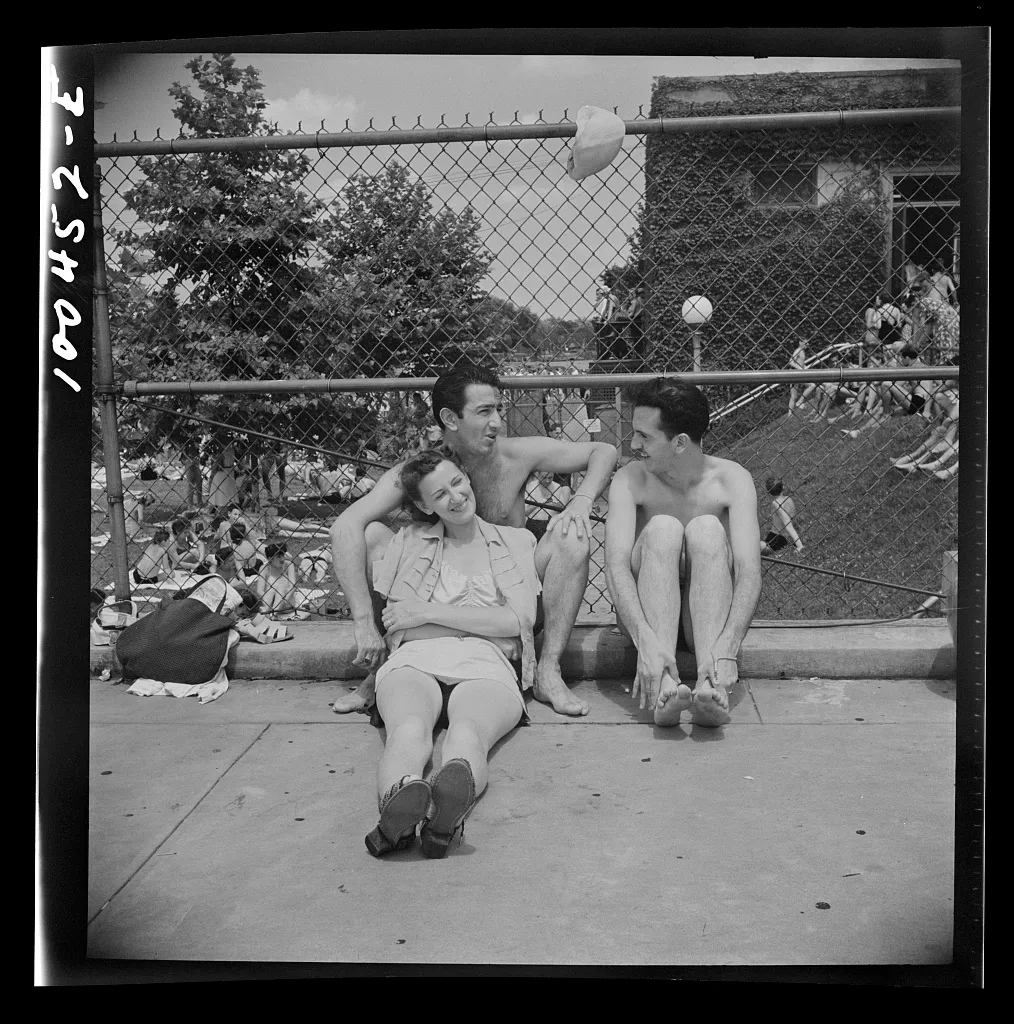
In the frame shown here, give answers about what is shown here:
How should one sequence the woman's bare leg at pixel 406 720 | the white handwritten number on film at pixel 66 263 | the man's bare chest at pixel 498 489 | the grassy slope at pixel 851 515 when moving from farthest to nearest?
the grassy slope at pixel 851 515, the man's bare chest at pixel 498 489, the woman's bare leg at pixel 406 720, the white handwritten number on film at pixel 66 263

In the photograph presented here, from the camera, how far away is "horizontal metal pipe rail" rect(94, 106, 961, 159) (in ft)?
12.7

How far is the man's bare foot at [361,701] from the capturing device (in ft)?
12.3

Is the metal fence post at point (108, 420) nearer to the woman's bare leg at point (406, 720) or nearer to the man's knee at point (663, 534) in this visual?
the woman's bare leg at point (406, 720)

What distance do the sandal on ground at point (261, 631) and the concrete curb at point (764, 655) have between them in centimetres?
4

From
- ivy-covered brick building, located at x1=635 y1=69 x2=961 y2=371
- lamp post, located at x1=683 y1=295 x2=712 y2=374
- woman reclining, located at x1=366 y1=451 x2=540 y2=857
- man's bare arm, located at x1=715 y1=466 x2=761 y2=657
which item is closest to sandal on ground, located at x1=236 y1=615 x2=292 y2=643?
woman reclining, located at x1=366 y1=451 x2=540 y2=857

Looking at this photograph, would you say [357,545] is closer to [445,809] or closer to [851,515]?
[445,809]

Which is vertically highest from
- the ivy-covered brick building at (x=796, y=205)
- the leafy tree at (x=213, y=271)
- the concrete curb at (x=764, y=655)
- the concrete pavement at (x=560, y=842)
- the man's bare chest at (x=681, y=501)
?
the ivy-covered brick building at (x=796, y=205)

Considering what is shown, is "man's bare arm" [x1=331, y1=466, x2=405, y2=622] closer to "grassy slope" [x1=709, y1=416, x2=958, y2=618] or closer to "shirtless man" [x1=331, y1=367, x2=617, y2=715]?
"shirtless man" [x1=331, y1=367, x2=617, y2=715]

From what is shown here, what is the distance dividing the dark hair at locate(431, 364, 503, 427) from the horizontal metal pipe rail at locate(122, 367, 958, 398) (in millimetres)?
186

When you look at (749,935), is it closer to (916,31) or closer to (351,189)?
(916,31)

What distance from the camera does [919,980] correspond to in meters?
2.28

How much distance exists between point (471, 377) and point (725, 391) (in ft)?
13.8

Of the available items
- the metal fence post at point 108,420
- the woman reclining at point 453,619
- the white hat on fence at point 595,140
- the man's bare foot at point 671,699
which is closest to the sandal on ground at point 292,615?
the metal fence post at point 108,420

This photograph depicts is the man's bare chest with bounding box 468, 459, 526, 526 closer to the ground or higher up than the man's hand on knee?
higher up
